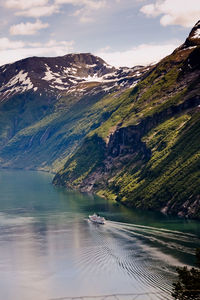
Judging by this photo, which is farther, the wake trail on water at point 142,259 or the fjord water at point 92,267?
the wake trail on water at point 142,259

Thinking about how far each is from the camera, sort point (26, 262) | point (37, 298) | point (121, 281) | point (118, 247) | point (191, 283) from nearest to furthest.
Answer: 1. point (191, 283)
2. point (37, 298)
3. point (121, 281)
4. point (26, 262)
5. point (118, 247)

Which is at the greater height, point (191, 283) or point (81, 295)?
point (191, 283)

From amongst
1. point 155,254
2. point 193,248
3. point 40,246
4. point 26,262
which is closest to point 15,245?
point 40,246

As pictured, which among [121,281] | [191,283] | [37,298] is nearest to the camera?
[191,283]

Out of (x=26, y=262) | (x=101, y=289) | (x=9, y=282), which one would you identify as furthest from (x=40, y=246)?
(x=101, y=289)

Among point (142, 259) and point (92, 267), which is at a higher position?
point (142, 259)

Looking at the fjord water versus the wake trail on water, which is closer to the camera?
the fjord water

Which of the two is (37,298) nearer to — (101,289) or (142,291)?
(101,289)

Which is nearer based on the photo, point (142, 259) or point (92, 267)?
point (92, 267)

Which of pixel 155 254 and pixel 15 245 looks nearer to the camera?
pixel 155 254

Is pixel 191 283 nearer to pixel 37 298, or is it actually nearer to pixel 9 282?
pixel 37 298
